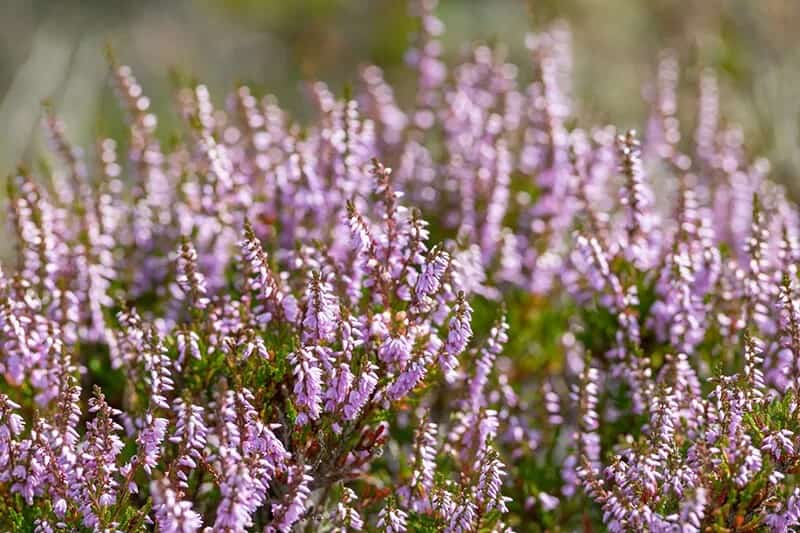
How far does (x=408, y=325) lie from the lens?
13.2ft

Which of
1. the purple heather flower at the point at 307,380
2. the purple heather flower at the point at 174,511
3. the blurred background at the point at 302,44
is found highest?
the blurred background at the point at 302,44

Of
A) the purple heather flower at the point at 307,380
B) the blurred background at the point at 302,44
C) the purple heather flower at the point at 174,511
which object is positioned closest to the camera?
the purple heather flower at the point at 174,511

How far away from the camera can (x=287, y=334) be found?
4.30 m

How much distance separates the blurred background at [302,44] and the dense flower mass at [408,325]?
4.75m

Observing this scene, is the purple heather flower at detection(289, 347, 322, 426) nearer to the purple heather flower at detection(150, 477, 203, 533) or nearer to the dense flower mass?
the dense flower mass

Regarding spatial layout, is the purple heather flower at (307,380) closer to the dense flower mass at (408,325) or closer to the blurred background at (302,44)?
the dense flower mass at (408,325)

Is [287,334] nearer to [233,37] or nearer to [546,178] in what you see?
[546,178]

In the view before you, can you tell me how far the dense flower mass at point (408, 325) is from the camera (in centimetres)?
375

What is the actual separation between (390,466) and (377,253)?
1606mm

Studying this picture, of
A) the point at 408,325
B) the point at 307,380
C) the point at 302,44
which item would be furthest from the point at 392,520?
the point at 302,44

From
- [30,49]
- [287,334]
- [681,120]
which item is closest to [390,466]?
[287,334]

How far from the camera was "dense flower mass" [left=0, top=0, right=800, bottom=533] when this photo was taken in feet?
12.3

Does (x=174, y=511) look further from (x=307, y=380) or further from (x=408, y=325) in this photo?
(x=408, y=325)

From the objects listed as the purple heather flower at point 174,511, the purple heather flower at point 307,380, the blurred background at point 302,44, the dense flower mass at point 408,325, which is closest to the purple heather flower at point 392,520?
the dense flower mass at point 408,325
